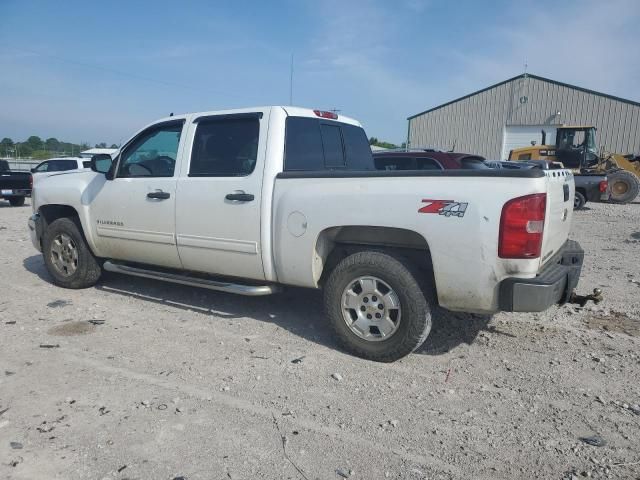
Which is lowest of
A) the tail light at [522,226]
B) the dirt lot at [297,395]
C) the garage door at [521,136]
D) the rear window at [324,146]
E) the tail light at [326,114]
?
the dirt lot at [297,395]

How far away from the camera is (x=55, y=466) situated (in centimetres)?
257

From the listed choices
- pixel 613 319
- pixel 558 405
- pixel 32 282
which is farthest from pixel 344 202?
pixel 32 282

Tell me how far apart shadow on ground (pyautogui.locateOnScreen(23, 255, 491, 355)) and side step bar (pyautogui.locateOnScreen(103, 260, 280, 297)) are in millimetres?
419

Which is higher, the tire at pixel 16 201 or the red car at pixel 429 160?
the red car at pixel 429 160

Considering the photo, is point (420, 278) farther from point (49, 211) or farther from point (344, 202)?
point (49, 211)

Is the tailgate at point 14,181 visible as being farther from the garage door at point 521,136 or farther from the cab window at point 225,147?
the garage door at point 521,136

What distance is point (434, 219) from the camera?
345 centimetres

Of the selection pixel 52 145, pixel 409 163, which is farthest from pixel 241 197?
pixel 52 145

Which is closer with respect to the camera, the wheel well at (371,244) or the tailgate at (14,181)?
the wheel well at (371,244)

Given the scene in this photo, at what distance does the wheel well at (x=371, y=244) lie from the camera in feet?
12.7

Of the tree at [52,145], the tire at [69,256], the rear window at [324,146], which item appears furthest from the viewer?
the tree at [52,145]

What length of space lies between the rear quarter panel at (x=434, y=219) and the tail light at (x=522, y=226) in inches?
1.7

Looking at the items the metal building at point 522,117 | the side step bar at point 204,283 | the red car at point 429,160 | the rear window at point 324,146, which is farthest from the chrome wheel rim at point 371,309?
the metal building at point 522,117

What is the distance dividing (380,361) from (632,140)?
32.2 m
